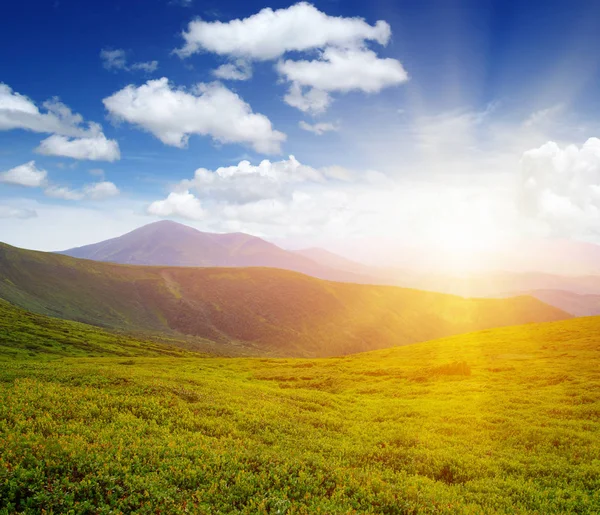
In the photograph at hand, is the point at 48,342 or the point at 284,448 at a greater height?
the point at 284,448

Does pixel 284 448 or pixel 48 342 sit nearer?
pixel 284 448

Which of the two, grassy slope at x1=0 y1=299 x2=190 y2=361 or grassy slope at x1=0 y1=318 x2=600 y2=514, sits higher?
grassy slope at x1=0 y1=318 x2=600 y2=514

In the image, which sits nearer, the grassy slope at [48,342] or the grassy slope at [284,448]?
the grassy slope at [284,448]

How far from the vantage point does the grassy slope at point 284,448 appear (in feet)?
39.0

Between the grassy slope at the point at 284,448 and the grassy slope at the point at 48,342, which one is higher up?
the grassy slope at the point at 284,448

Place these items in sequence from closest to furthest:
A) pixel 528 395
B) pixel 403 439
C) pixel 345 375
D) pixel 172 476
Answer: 1. pixel 172 476
2. pixel 403 439
3. pixel 528 395
4. pixel 345 375

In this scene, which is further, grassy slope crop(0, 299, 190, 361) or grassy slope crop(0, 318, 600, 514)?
grassy slope crop(0, 299, 190, 361)

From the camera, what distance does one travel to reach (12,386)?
73.5 feet

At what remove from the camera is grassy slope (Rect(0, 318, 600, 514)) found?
1190 centimetres

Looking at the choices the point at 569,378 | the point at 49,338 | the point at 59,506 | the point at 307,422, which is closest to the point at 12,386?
the point at 59,506

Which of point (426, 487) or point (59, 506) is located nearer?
point (59, 506)

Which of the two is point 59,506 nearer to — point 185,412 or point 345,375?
point 185,412

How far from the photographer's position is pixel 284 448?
17484 millimetres

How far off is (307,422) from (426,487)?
9.66m
